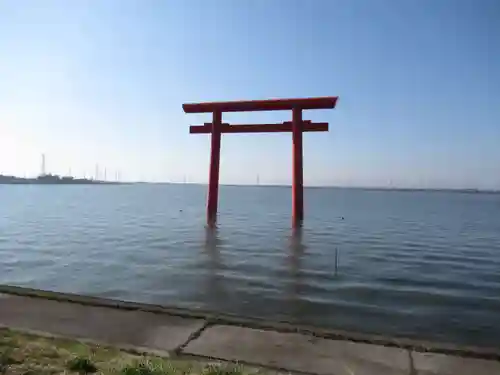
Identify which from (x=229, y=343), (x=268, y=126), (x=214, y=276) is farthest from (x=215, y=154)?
(x=229, y=343)

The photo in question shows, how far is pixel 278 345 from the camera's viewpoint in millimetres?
3947

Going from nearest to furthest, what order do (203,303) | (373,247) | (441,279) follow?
(203,303) < (441,279) < (373,247)

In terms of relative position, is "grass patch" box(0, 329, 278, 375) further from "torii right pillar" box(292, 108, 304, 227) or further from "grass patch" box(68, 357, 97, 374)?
"torii right pillar" box(292, 108, 304, 227)

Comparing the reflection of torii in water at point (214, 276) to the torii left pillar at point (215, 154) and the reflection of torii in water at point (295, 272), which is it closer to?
the reflection of torii in water at point (295, 272)

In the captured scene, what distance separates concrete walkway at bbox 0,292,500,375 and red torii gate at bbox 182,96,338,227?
45.2 feet

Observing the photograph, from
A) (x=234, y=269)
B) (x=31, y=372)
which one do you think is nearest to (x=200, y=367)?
(x=31, y=372)

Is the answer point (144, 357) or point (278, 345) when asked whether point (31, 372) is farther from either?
point (278, 345)

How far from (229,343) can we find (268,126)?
51.7 ft

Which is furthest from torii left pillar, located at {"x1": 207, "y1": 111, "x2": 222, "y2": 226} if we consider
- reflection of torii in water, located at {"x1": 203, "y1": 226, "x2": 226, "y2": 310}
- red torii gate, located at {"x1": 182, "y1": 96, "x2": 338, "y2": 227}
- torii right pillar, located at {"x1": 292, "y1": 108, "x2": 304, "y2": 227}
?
reflection of torii in water, located at {"x1": 203, "y1": 226, "x2": 226, "y2": 310}

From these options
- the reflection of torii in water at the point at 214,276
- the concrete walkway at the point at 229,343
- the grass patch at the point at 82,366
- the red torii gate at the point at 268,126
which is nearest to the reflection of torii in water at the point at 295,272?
the reflection of torii in water at the point at 214,276

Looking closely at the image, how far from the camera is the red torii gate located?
17625mm

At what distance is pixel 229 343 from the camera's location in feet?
13.0

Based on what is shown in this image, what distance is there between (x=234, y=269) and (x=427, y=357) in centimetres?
627

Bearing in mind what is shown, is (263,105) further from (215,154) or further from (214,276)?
(214,276)
